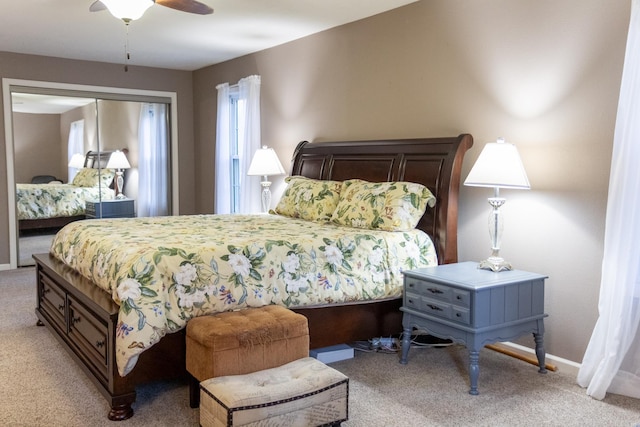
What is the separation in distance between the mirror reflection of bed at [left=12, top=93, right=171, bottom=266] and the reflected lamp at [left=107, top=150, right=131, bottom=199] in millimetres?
66

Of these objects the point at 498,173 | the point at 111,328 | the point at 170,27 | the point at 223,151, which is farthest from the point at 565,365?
the point at 223,151

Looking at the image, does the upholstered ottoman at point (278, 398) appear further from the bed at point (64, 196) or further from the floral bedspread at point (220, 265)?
the bed at point (64, 196)

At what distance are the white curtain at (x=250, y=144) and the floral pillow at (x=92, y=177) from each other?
1.88m

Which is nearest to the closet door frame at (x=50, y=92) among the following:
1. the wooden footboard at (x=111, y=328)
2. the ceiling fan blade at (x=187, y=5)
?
the wooden footboard at (x=111, y=328)

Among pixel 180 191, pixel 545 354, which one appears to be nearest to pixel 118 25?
pixel 180 191

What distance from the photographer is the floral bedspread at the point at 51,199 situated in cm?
653

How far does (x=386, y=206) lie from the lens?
3.89 m

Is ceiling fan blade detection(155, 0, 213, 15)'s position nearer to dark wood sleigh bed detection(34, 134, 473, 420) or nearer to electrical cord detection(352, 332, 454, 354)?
dark wood sleigh bed detection(34, 134, 473, 420)

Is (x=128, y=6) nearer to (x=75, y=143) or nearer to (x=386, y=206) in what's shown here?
(x=386, y=206)

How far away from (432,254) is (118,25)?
3.46 meters

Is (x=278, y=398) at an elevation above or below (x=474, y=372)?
above

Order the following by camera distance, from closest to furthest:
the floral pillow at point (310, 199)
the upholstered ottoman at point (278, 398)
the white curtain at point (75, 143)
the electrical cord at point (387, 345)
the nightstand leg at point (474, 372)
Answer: the upholstered ottoman at point (278, 398)
the nightstand leg at point (474, 372)
the electrical cord at point (387, 345)
the floral pillow at point (310, 199)
the white curtain at point (75, 143)

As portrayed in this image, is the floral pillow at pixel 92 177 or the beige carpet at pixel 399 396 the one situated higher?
the floral pillow at pixel 92 177

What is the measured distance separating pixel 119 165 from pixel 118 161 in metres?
0.05
